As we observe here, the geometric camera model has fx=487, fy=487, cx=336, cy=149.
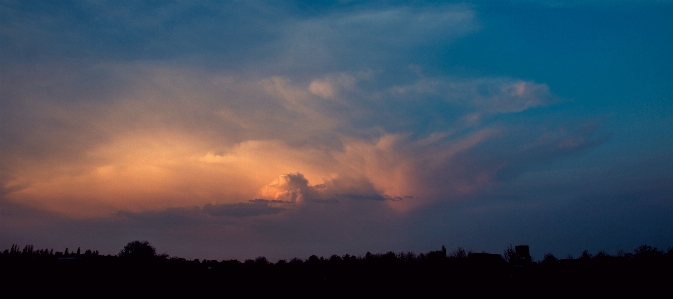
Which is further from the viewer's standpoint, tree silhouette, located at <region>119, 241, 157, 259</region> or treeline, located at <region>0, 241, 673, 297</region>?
tree silhouette, located at <region>119, 241, 157, 259</region>

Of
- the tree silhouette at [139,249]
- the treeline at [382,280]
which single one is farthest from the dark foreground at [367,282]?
the tree silhouette at [139,249]

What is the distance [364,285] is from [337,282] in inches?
127

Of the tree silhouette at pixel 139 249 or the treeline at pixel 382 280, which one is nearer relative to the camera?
the treeline at pixel 382 280

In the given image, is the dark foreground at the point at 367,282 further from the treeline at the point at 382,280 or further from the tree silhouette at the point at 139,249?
the tree silhouette at the point at 139,249

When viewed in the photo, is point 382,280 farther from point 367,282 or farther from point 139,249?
point 139,249

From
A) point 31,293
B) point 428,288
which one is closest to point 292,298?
point 428,288

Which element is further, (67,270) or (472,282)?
(67,270)

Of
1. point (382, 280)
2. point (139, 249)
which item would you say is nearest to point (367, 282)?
point (382, 280)

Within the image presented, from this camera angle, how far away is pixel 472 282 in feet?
143

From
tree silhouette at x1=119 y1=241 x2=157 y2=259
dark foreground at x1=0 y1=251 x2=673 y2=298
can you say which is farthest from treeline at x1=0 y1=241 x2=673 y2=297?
tree silhouette at x1=119 y1=241 x2=157 y2=259

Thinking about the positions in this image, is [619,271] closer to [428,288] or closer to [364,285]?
[428,288]

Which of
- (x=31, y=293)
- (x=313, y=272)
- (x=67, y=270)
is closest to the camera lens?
(x=31, y=293)

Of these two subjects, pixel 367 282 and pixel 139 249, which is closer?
pixel 367 282

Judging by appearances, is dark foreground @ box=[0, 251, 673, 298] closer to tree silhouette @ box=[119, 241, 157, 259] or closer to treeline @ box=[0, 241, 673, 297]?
treeline @ box=[0, 241, 673, 297]
